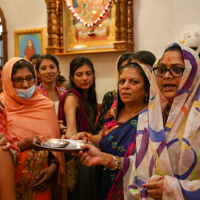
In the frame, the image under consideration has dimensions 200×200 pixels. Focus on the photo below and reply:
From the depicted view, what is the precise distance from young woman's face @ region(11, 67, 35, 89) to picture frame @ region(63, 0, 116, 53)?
244cm

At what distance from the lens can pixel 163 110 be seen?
150cm

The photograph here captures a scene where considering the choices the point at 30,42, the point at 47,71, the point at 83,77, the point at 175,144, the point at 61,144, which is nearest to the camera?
the point at 175,144

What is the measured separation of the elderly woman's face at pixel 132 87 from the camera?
1.78 metres

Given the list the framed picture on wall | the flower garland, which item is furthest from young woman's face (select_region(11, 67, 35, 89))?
the framed picture on wall

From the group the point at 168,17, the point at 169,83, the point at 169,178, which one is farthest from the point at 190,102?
the point at 168,17

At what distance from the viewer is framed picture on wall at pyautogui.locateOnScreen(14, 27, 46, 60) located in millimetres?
5117

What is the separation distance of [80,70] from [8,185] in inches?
58.5

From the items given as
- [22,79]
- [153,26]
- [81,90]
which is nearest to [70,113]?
[81,90]

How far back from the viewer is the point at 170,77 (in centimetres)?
136

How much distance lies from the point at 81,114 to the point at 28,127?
54 cm

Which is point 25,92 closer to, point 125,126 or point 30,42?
point 125,126

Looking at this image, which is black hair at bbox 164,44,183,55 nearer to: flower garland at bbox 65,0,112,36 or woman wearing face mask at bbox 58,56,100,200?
woman wearing face mask at bbox 58,56,100,200

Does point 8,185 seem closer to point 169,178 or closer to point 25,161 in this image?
point 25,161

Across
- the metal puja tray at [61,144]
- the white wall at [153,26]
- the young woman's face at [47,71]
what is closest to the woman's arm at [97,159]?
the metal puja tray at [61,144]
